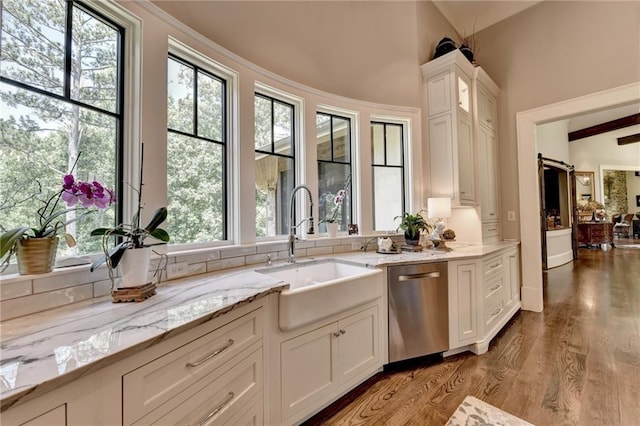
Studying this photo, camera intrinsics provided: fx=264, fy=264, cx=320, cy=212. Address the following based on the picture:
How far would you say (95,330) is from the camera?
85 cm

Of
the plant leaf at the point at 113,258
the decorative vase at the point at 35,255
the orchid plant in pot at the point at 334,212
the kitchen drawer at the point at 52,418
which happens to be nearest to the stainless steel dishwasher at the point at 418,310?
the orchid plant in pot at the point at 334,212

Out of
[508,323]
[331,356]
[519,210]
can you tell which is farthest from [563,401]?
[519,210]

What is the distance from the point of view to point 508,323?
2.96 m

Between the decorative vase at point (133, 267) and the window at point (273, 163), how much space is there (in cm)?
104

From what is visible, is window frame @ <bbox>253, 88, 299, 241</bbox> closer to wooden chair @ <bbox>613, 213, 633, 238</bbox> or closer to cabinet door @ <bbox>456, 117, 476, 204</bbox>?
cabinet door @ <bbox>456, 117, 476, 204</bbox>

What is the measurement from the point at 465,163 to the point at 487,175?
0.59 m

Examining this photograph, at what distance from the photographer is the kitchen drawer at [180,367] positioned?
78cm

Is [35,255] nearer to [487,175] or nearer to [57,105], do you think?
[57,105]

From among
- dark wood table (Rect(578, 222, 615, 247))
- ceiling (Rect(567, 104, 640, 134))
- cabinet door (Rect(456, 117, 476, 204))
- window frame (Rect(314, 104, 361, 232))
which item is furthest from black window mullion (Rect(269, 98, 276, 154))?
dark wood table (Rect(578, 222, 615, 247))

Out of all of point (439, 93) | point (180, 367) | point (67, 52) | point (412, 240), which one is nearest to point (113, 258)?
point (180, 367)

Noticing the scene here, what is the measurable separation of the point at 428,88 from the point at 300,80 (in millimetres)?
1627

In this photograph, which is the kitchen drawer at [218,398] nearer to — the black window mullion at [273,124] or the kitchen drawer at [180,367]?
the kitchen drawer at [180,367]

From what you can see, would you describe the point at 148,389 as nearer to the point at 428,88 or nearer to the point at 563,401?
the point at 563,401

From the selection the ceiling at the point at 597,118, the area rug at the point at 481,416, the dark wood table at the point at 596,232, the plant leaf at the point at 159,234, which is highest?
the ceiling at the point at 597,118
